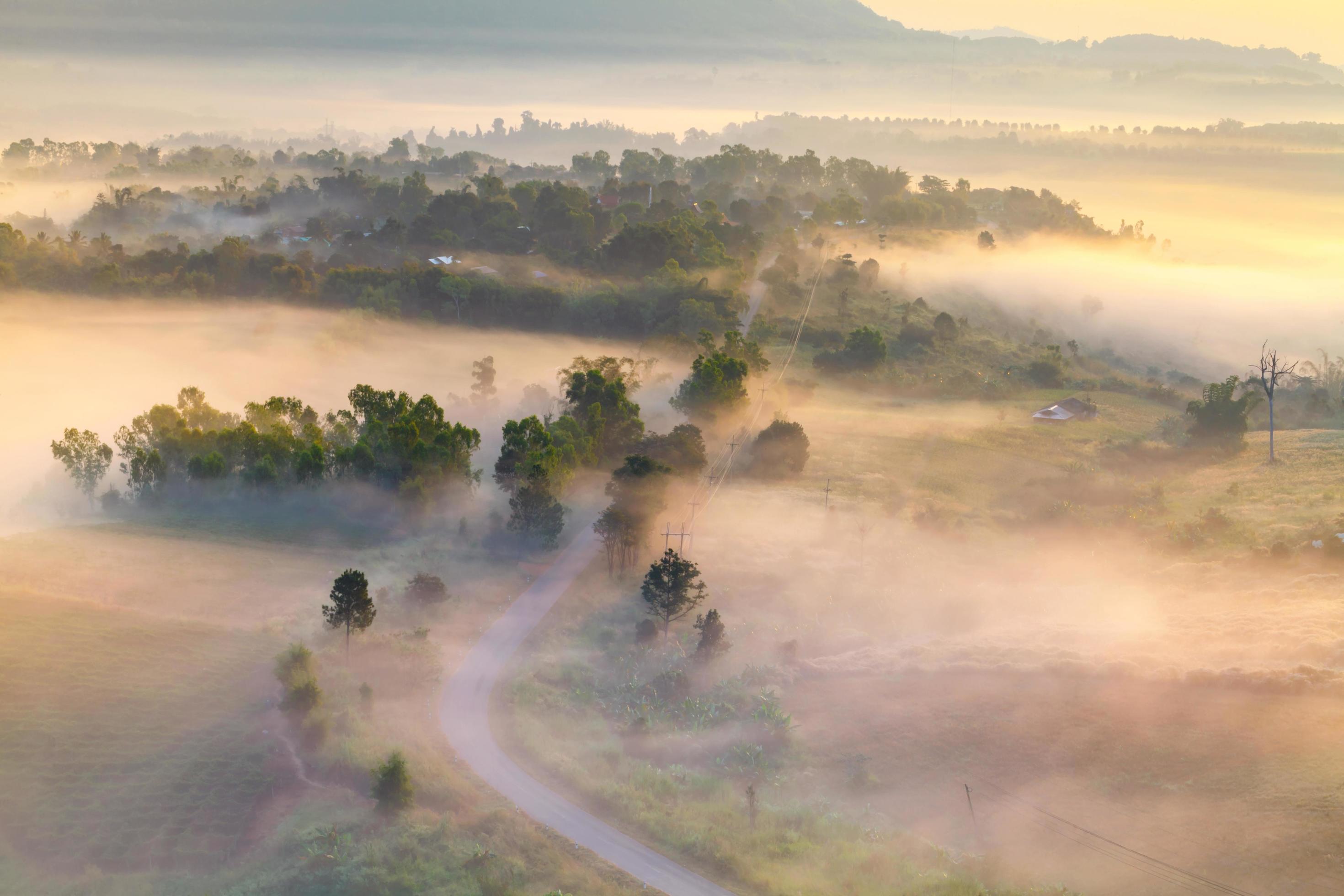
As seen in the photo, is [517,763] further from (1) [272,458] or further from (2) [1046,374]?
(2) [1046,374]

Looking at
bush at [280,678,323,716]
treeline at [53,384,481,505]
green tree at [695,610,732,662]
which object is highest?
treeline at [53,384,481,505]

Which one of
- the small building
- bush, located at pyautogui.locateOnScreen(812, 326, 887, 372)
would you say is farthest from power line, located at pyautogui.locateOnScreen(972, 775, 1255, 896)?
bush, located at pyautogui.locateOnScreen(812, 326, 887, 372)

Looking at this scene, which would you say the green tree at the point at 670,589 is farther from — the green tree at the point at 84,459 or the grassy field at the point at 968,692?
the green tree at the point at 84,459

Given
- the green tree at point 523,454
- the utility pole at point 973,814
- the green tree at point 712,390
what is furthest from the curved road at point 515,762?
the green tree at point 712,390

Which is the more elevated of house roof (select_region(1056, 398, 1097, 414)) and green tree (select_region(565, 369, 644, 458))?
green tree (select_region(565, 369, 644, 458))

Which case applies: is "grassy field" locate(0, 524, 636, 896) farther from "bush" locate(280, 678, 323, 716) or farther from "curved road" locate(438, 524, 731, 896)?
"curved road" locate(438, 524, 731, 896)

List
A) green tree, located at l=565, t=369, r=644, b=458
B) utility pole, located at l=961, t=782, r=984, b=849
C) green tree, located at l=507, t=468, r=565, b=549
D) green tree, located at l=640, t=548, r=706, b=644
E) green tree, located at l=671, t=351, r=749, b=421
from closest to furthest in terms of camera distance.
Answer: utility pole, located at l=961, t=782, r=984, b=849, green tree, located at l=640, t=548, r=706, b=644, green tree, located at l=507, t=468, r=565, b=549, green tree, located at l=565, t=369, r=644, b=458, green tree, located at l=671, t=351, r=749, b=421

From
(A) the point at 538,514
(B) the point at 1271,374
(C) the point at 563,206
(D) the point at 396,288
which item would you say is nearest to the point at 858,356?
(B) the point at 1271,374

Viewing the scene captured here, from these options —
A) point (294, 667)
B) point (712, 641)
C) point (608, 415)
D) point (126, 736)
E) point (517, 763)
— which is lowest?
point (517, 763)
